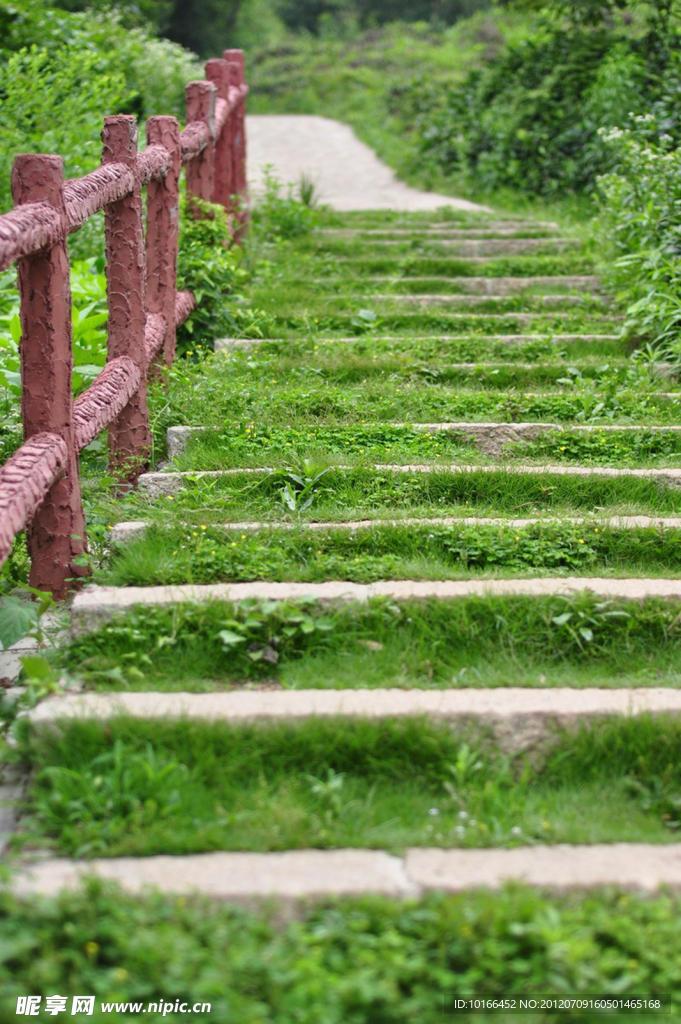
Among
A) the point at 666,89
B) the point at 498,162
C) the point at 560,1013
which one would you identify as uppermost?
the point at 666,89

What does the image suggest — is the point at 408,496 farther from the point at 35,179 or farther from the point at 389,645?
the point at 35,179

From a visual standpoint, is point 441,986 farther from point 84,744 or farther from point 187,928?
point 84,744

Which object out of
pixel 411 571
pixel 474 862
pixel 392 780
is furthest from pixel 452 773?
pixel 411 571

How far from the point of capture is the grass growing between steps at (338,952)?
200cm

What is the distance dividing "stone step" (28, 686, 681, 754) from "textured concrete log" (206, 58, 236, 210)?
494cm

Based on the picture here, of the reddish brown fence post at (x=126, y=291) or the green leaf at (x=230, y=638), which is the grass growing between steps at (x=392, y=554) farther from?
the reddish brown fence post at (x=126, y=291)

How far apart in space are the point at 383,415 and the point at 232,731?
7.61ft

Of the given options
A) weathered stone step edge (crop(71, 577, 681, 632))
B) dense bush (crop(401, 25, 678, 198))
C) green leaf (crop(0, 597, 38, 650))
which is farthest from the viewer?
dense bush (crop(401, 25, 678, 198))

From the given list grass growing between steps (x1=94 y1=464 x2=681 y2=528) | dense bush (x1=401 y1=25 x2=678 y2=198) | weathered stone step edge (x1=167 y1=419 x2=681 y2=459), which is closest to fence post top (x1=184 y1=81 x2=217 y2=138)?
weathered stone step edge (x1=167 y1=419 x2=681 y2=459)

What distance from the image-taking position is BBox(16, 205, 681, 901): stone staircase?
2400 millimetres

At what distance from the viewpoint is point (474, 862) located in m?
2.38

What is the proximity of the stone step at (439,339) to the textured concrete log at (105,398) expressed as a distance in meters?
1.43

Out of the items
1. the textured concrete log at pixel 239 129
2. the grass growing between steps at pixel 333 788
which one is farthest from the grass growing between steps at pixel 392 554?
the textured concrete log at pixel 239 129

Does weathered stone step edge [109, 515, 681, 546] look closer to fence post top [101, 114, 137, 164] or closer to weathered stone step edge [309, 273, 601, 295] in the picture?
fence post top [101, 114, 137, 164]
